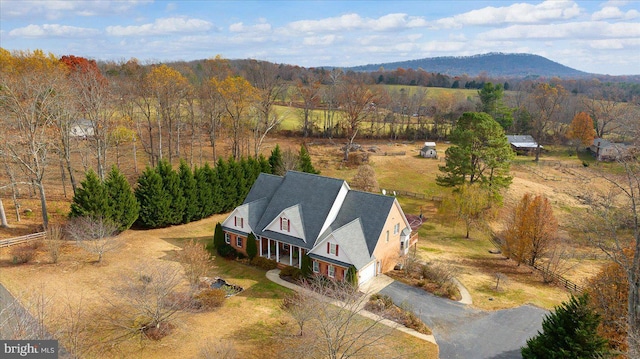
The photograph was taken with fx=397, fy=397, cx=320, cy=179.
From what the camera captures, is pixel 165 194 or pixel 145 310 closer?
pixel 145 310

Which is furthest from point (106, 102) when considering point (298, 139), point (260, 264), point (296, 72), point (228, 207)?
point (296, 72)

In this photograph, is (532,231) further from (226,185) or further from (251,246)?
(226,185)

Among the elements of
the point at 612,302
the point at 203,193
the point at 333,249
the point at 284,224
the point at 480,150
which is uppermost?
the point at 480,150

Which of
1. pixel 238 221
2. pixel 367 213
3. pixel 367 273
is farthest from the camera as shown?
pixel 238 221

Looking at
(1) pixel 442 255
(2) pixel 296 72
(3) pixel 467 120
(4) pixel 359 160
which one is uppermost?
Result: (2) pixel 296 72

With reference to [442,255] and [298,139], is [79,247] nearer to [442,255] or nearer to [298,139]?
[442,255]

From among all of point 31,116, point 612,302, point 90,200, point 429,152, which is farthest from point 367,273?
point 429,152

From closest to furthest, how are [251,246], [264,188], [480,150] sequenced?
[251,246] < [264,188] < [480,150]

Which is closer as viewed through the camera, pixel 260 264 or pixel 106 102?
pixel 260 264
